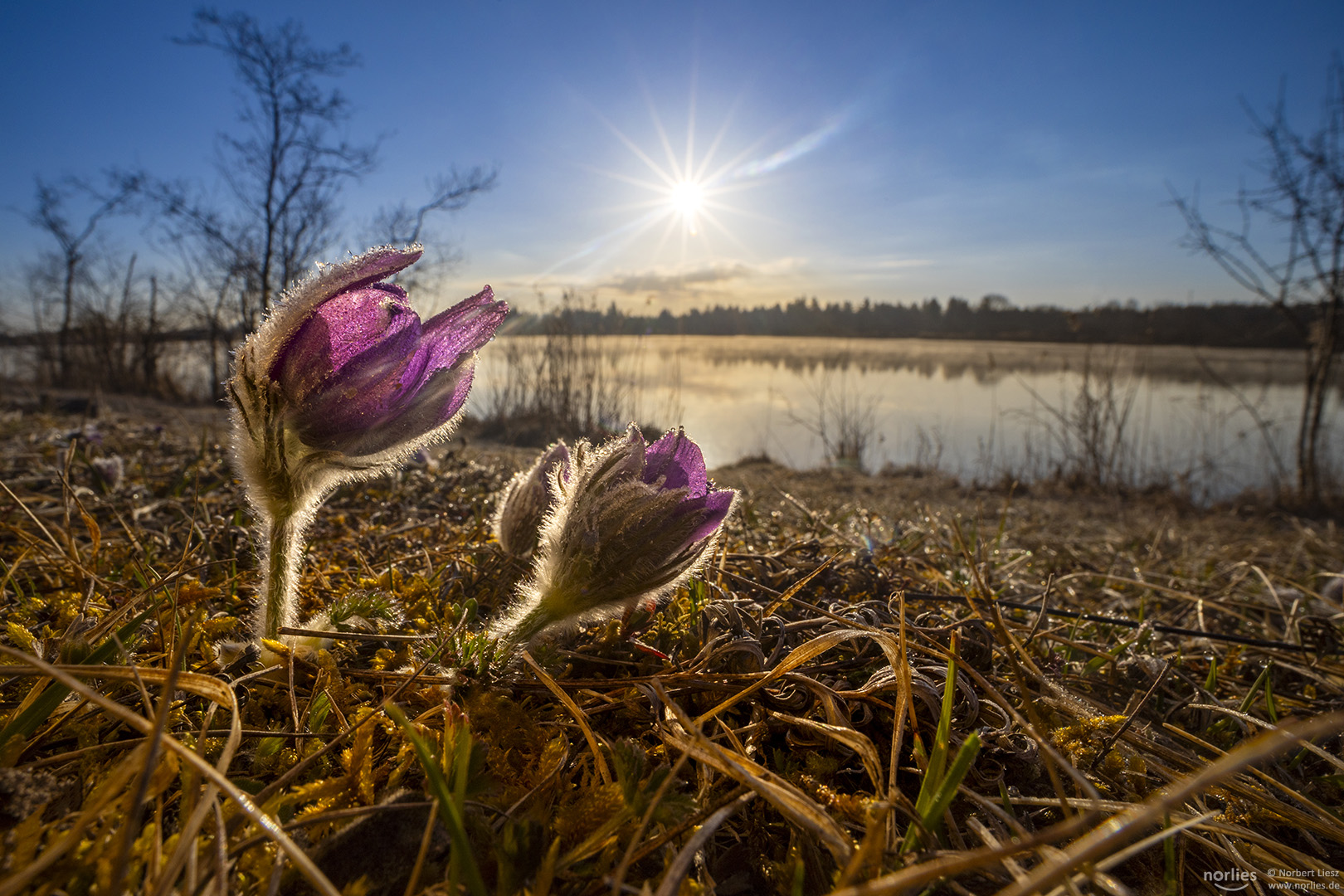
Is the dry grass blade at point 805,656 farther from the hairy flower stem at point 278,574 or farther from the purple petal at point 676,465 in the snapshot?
the hairy flower stem at point 278,574

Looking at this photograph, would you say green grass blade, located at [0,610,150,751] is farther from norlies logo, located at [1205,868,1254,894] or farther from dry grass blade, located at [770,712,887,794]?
norlies logo, located at [1205,868,1254,894]

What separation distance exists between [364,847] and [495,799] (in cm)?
15

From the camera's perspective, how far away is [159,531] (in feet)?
5.92

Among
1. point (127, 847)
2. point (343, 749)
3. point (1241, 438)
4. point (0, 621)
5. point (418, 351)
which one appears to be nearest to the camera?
point (127, 847)

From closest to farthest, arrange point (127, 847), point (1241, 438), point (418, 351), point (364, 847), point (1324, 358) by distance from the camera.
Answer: point (127, 847) < point (364, 847) < point (418, 351) < point (1324, 358) < point (1241, 438)

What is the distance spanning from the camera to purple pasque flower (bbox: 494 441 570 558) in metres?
1.41

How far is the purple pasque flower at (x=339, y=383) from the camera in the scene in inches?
37.5

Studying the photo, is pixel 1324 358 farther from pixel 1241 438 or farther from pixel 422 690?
pixel 422 690

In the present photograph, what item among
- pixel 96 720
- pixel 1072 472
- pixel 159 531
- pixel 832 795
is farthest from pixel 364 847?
pixel 1072 472

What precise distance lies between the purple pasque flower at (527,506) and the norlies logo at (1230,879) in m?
1.19

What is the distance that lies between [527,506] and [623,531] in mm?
453

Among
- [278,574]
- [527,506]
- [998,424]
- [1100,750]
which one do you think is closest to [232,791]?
[278,574]

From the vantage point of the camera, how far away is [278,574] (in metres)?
1.11

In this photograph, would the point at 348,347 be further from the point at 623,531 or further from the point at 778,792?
the point at 778,792
